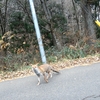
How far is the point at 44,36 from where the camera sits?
1595cm

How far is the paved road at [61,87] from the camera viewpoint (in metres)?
5.67

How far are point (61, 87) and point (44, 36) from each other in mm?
9825

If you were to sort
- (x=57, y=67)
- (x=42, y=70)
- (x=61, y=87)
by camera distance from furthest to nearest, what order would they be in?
(x=57, y=67)
(x=42, y=70)
(x=61, y=87)

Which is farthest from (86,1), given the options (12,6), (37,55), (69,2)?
(69,2)

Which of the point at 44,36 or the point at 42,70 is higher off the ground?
the point at 44,36

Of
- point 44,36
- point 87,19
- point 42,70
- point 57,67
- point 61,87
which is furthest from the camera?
point 44,36

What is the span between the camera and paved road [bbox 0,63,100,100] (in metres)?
5.67

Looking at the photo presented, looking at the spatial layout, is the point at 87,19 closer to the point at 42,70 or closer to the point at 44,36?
the point at 44,36

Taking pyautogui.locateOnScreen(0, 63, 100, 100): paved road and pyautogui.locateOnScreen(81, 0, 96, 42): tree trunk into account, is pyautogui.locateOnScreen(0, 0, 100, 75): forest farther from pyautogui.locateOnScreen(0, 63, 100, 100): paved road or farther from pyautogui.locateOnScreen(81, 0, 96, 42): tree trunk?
pyautogui.locateOnScreen(0, 63, 100, 100): paved road

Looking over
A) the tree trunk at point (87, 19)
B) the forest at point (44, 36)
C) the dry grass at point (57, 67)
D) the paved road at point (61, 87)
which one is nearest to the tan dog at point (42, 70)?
the paved road at point (61, 87)

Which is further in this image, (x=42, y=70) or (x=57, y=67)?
(x=57, y=67)

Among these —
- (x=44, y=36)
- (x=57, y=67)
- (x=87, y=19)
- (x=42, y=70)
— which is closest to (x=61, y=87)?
(x=42, y=70)

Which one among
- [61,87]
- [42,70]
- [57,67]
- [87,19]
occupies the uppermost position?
[87,19]

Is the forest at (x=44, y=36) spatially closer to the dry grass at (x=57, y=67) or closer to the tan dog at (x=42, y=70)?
the dry grass at (x=57, y=67)
